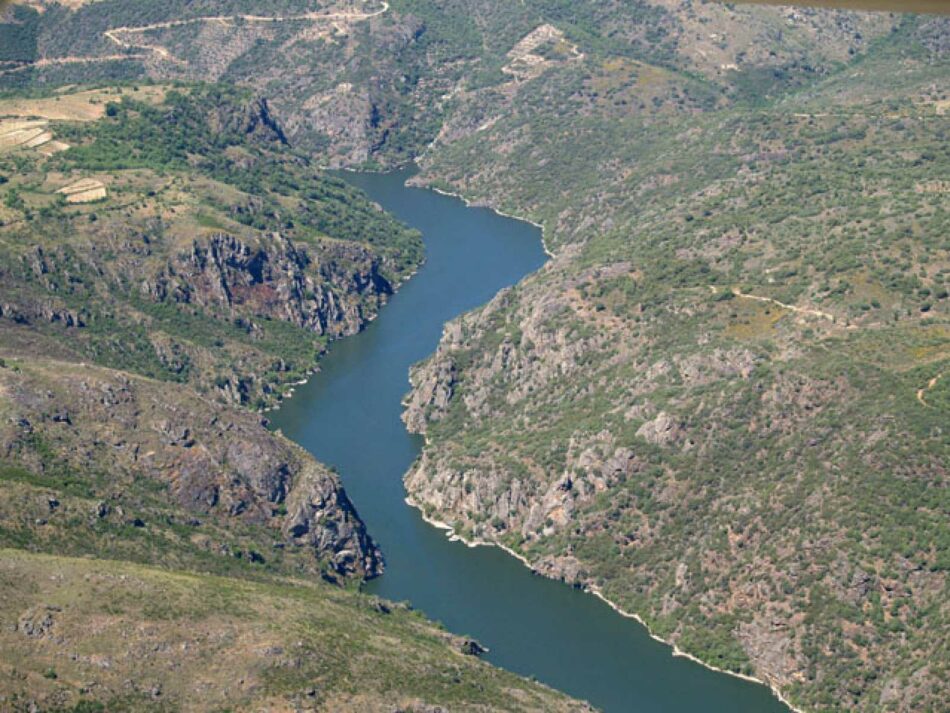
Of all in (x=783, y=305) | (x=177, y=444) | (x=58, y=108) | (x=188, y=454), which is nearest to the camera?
(x=188, y=454)

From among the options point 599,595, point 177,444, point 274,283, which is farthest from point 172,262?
point 599,595

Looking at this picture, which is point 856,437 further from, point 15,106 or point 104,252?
point 15,106

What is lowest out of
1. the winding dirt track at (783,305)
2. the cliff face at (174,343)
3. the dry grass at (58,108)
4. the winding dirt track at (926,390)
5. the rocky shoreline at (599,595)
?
the rocky shoreline at (599,595)

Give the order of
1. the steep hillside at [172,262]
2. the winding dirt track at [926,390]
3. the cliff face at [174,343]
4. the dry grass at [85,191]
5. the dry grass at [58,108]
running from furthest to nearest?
the dry grass at [58,108], the dry grass at [85,191], the steep hillside at [172,262], the winding dirt track at [926,390], the cliff face at [174,343]

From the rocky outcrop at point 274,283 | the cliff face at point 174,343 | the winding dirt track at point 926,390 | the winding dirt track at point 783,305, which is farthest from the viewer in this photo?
the rocky outcrop at point 274,283

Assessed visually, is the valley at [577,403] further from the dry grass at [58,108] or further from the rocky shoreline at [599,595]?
the dry grass at [58,108]

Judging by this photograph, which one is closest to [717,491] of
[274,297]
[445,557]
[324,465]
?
[445,557]

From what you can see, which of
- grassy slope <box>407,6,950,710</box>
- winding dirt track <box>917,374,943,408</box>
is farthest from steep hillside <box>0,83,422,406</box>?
winding dirt track <box>917,374,943,408</box>

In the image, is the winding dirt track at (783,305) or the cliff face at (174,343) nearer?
the cliff face at (174,343)

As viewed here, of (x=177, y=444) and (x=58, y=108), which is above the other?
(x=58, y=108)

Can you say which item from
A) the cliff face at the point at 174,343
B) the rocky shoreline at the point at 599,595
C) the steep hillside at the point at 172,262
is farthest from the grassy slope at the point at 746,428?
the steep hillside at the point at 172,262

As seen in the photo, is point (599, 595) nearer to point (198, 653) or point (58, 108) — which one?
point (198, 653)

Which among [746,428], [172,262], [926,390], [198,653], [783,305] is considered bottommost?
[172,262]
